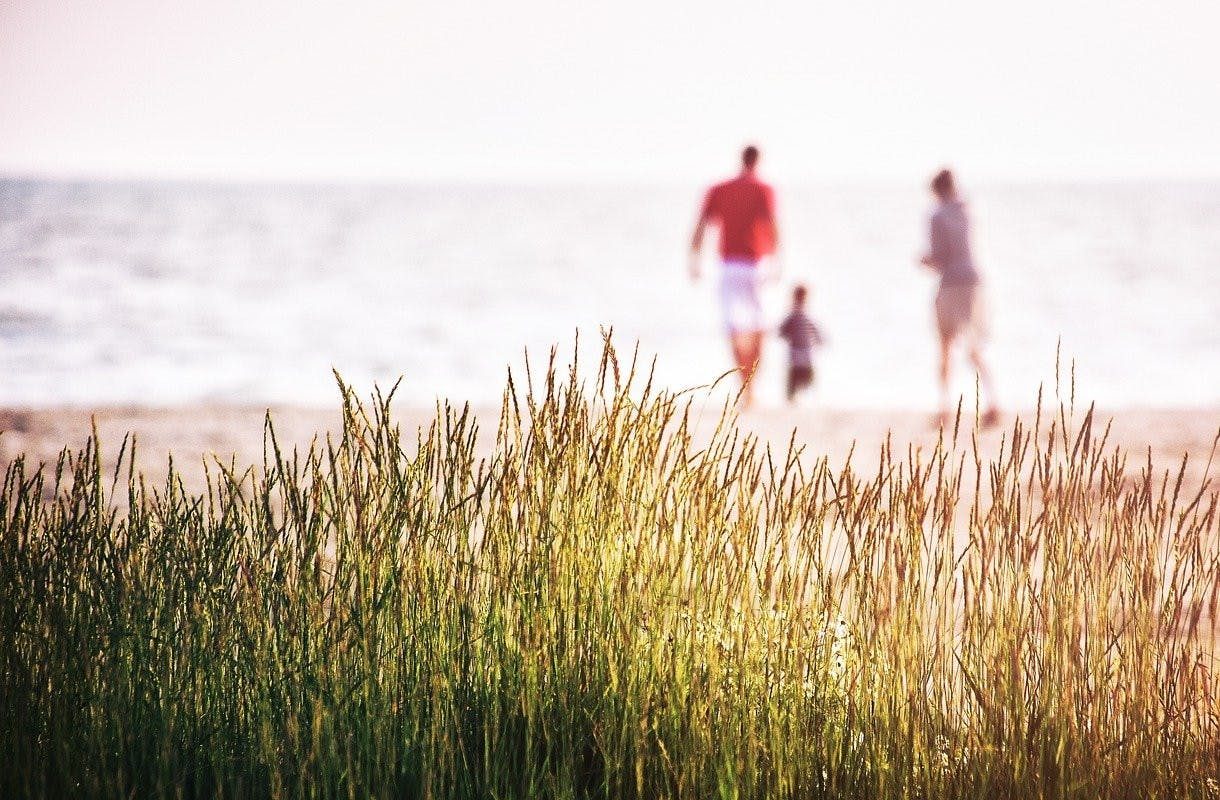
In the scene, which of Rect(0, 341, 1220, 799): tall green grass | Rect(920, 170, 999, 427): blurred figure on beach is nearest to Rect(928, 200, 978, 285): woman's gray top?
Rect(920, 170, 999, 427): blurred figure on beach

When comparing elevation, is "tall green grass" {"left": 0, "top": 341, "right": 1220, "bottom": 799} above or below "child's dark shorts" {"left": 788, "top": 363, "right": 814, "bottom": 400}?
below

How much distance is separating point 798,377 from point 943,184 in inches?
75.5

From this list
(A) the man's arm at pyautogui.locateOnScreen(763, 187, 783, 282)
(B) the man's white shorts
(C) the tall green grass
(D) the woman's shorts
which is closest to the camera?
(C) the tall green grass

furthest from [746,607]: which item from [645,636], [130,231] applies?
[130,231]

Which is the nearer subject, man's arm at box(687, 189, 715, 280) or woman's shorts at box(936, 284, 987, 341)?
woman's shorts at box(936, 284, 987, 341)

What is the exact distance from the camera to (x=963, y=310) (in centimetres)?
902

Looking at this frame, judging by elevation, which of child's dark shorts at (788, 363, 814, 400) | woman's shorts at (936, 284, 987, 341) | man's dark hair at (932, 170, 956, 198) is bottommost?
child's dark shorts at (788, 363, 814, 400)

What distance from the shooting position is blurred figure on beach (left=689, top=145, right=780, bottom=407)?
30.8ft

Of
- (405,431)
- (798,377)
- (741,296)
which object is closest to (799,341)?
(798,377)

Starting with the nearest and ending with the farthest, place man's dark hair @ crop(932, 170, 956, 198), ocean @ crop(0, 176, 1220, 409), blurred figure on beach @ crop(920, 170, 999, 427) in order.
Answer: man's dark hair @ crop(932, 170, 956, 198) < blurred figure on beach @ crop(920, 170, 999, 427) < ocean @ crop(0, 176, 1220, 409)

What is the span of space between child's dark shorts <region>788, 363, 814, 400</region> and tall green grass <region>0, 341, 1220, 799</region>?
7195 mm

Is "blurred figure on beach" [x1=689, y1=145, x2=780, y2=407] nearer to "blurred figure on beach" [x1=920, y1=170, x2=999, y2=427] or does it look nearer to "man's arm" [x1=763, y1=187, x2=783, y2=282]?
"man's arm" [x1=763, y1=187, x2=783, y2=282]

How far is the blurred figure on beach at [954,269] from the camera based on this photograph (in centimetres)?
884

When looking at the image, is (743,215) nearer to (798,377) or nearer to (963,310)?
(798,377)
